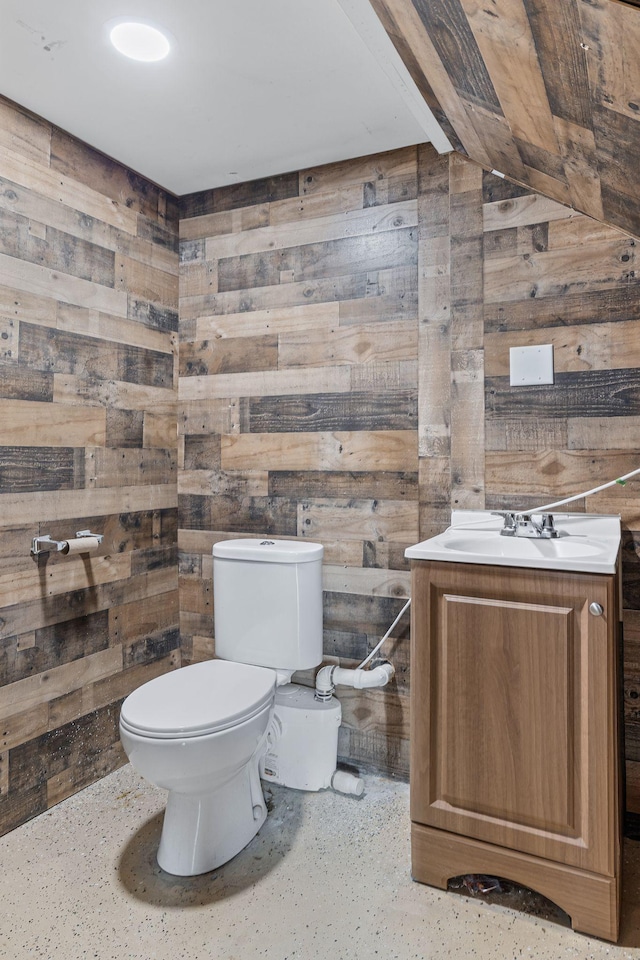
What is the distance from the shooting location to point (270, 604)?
212 centimetres

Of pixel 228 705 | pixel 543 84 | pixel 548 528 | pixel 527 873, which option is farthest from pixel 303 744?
pixel 543 84

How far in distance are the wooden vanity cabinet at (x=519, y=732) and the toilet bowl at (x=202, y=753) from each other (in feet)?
1.60

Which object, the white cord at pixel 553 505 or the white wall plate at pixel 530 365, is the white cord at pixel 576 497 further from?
the white wall plate at pixel 530 365

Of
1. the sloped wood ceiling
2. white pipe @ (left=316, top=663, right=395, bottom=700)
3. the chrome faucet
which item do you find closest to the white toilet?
white pipe @ (left=316, top=663, right=395, bottom=700)

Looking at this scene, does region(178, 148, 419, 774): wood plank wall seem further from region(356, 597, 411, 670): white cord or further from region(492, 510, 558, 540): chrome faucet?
region(492, 510, 558, 540): chrome faucet

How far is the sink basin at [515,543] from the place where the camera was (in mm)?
1554

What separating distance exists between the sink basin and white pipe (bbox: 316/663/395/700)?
57 centimetres

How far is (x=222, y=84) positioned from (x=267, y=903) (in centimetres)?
229

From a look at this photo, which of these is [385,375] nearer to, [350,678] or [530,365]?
[530,365]

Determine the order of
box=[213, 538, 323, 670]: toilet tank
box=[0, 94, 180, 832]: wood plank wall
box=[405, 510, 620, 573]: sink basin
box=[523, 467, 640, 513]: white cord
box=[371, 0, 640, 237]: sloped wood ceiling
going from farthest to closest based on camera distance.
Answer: box=[213, 538, 323, 670]: toilet tank < box=[0, 94, 180, 832]: wood plank wall < box=[523, 467, 640, 513]: white cord < box=[405, 510, 620, 573]: sink basin < box=[371, 0, 640, 237]: sloped wood ceiling

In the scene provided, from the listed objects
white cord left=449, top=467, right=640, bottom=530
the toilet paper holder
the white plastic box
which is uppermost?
white cord left=449, top=467, right=640, bottom=530

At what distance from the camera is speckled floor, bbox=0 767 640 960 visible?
146 centimetres

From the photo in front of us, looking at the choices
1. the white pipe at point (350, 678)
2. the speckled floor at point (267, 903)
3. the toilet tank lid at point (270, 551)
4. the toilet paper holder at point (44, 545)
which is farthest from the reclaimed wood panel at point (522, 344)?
the toilet paper holder at point (44, 545)

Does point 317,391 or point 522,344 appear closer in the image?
point 522,344
